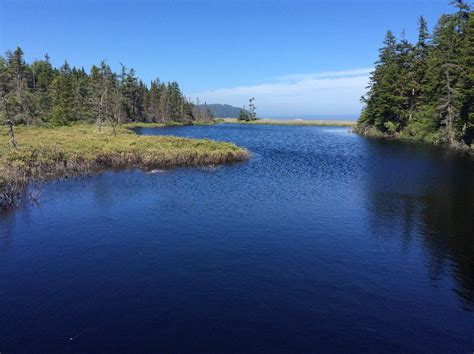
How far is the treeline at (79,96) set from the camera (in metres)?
92.1

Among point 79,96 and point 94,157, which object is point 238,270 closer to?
point 94,157

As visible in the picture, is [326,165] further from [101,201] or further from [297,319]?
[297,319]

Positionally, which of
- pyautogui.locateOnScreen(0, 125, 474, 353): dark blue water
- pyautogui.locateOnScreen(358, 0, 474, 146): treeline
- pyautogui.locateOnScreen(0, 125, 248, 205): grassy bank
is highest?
pyautogui.locateOnScreen(358, 0, 474, 146): treeline

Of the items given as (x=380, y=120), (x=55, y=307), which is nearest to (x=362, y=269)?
(x=55, y=307)

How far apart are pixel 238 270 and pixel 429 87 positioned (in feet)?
243

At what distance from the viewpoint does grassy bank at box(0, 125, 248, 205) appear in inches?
1471

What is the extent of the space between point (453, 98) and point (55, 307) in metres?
72.5

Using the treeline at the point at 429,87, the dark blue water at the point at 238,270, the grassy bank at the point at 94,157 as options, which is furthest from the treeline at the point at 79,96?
the treeline at the point at 429,87

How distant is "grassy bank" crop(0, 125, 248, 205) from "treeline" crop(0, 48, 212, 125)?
84.3ft

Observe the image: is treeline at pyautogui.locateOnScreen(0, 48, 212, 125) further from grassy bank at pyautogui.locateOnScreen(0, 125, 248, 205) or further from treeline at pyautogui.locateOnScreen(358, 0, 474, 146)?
treeline at pyautogui.locateOnScreen(358, 0, 474, 146)

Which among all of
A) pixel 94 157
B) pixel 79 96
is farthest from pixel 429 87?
pixel 79 96

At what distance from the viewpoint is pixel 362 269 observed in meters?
18.6

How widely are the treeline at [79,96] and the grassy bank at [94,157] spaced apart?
25703 mm

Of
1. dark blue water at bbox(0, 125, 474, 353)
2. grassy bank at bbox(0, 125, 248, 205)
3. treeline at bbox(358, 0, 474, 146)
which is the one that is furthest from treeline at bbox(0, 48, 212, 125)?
treeline at bbox(358, 0, 474, 146)
